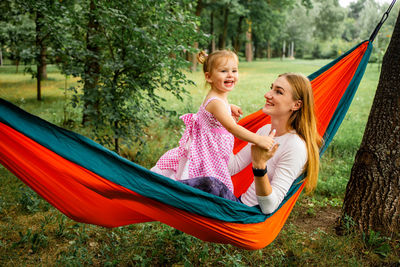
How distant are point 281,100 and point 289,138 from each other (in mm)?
199

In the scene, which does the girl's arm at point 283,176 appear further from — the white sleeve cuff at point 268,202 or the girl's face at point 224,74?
the girl's face at point 224,74

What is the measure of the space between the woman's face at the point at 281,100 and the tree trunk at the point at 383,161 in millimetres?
1025

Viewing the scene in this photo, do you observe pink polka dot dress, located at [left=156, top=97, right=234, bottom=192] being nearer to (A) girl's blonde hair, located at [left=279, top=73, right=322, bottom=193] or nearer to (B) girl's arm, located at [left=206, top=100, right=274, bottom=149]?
(B) girl's arm, located at [left=206, top=100, right=274, bottom=149]

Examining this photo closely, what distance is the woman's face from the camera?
165cm

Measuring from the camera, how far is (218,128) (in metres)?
1.80

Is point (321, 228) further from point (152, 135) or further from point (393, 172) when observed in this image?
point (152, 135)

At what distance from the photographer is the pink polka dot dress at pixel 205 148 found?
176 centimetres

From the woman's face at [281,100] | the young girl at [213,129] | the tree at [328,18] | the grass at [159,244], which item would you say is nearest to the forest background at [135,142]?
the grass at [159,244]

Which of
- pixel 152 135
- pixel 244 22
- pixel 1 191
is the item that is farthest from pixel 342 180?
pixel 244 22

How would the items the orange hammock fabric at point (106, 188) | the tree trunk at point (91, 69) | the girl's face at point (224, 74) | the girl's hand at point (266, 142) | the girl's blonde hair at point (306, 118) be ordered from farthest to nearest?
the tree trunk at point (91, 69) → the girl's face at point (224, 74) → the girl's blonde hair at point (306, 118) → the orange hammock fabric at point (106, 188) → the girl's hand at point (266, 142)

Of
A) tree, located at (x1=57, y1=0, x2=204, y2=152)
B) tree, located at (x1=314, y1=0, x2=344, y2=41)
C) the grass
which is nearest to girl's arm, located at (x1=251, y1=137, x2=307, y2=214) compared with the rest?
the grass

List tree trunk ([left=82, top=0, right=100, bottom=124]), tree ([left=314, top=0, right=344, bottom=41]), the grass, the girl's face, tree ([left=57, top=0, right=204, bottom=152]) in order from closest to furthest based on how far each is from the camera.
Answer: the girl's face < the grass < tree ([left=57, top=0, right=204, bottom=152]) < tree trunk ([left=82, top=0, right=100, bottom=124]) < tree ([left=314, top=0, right=344, bottom=41])

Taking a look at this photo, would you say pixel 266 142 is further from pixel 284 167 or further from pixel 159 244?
pixel 159 244

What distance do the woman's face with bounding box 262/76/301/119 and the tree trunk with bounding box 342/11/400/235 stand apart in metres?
1.03
